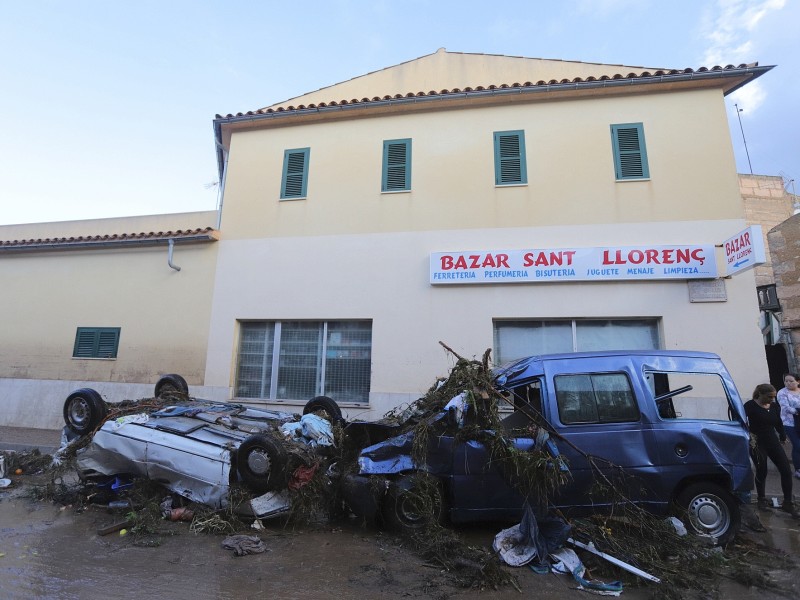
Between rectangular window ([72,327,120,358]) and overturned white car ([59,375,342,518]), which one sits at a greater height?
rectangular window ([72,327,120,358])

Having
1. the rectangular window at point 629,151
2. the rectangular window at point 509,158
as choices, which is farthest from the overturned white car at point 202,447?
the rectangular window at point 629,151

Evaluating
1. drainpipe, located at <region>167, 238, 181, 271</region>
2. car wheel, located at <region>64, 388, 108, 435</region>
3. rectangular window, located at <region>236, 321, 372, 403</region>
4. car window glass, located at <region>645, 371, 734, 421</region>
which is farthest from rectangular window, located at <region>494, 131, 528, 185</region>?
car wheel, located at <region>64, 388, 108, 435</region>

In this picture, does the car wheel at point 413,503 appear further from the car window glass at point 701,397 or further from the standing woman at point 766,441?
the standing woman at point 766,441

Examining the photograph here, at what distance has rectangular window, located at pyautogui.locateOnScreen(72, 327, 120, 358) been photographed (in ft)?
34.9

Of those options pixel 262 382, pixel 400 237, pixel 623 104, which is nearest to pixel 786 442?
pixel 623 104

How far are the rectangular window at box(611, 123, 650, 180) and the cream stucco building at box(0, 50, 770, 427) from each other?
37 mm

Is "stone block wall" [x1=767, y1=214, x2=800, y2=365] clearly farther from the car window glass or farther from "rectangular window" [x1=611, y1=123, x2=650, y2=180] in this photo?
"rectangular window" [x1=611, y1=123, x2=650, y2=180]

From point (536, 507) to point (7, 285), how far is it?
44.5 feet

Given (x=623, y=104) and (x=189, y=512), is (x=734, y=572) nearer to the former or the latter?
(x=189, y=512)

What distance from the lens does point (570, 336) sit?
342 inches

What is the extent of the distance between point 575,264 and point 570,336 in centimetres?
134

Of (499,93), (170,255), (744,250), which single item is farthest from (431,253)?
(170,255)

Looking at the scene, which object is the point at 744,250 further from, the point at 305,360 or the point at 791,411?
the point at 305,360

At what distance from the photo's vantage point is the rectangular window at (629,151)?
905 centimetres
